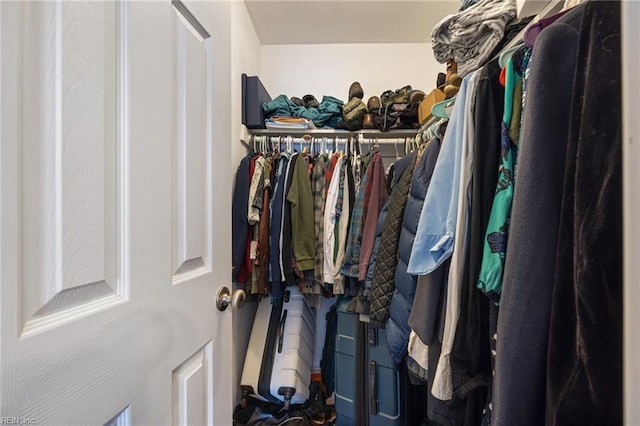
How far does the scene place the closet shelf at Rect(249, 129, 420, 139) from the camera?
1.57 m

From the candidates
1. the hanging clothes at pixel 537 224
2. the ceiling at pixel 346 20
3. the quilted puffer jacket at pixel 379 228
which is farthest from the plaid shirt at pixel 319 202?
the hanging clothes at pixel 537 224

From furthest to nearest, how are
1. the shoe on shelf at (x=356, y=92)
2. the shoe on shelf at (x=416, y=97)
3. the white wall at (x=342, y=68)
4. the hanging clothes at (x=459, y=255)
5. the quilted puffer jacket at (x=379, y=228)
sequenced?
the white wall at (x=342, y=68)
the shoe on shelf at (x=356, y=92)
the shoe on shelf at (x=416, y=97)
the quilted puffer jacket at (x=379, y=228)
the hanging clothes at (x=459, y=255)

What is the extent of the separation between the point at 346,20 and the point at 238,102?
2.95 ft

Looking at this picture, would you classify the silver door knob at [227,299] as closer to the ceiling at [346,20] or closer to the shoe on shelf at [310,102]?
the shoe on shelf at [310,102]

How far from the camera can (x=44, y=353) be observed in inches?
11.5

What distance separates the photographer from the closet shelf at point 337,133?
157cm

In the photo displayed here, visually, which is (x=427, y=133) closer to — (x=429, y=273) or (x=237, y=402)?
(x=429, y=273)

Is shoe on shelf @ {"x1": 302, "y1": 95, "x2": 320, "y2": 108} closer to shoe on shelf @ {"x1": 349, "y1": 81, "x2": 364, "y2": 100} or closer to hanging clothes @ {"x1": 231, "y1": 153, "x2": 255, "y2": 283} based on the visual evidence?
shoe on shelf @ {"x1": 349, "y1": 81, "x2": 364, "y2": 100}

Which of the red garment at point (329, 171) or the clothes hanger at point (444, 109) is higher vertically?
the clothes hanger at point (444, 109)

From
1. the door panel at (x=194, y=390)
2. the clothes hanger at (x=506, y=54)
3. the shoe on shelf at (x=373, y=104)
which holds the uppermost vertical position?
the shoe on shelf at (x=373, y=104)

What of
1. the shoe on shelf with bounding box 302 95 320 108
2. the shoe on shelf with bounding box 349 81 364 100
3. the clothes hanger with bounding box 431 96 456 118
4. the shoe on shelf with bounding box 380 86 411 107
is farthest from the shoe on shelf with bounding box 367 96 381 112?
the clothes hanger with bounding box 431 96 456 118

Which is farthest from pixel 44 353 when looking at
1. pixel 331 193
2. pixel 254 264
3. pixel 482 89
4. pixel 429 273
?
pixel 331 193

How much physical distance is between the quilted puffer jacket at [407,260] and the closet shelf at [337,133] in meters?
0.73

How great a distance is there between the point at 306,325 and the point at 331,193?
33.8 inches
